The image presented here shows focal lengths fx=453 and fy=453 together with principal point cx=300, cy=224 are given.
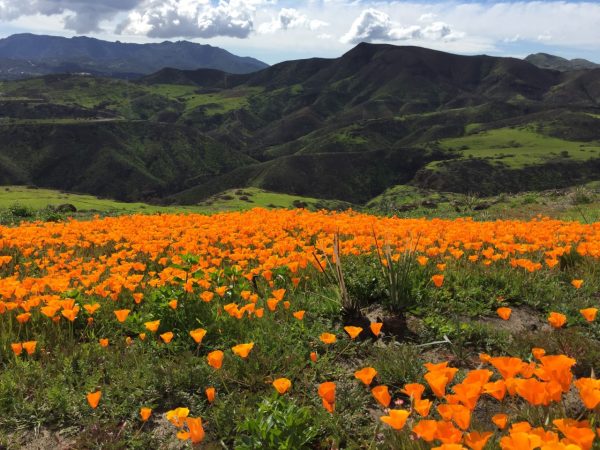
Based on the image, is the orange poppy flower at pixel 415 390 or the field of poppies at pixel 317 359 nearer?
the orange poppy flower at pixel 415 390

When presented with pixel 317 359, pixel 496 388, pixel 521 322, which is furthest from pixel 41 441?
pixel 521 322

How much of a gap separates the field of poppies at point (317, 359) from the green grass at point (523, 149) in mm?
159530

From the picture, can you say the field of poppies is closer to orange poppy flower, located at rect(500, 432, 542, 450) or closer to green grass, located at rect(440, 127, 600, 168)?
orange poppy flower, located at rect(500, 432, 542, 450)

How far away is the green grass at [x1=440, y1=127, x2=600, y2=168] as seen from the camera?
15725 centimetres

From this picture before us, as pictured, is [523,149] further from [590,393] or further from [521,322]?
[590,393]

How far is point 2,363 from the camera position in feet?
15.4

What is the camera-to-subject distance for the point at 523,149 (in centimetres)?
17662

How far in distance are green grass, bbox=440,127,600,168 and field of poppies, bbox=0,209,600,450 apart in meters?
160

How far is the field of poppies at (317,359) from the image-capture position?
9.30 feet

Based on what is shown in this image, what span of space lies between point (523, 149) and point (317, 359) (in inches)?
7686

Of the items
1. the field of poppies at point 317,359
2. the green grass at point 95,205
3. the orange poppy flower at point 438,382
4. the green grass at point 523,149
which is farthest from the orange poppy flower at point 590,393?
the green grass at point 523,149

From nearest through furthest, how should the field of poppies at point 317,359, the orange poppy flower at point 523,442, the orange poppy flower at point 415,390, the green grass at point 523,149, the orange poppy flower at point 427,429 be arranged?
the orange poppy flower at point 523,442
the orange poppy flower at point 427,429
the orange poppy flower at point 415,390
the field of poppies at point 317,359
the green grass at point 523,149

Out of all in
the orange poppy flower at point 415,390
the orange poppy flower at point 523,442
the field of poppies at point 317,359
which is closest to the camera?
the orange poppy flower at point 523,442

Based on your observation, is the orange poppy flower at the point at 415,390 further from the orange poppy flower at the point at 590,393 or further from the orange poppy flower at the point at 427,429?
the orange poppy flower at the point at 590,393
